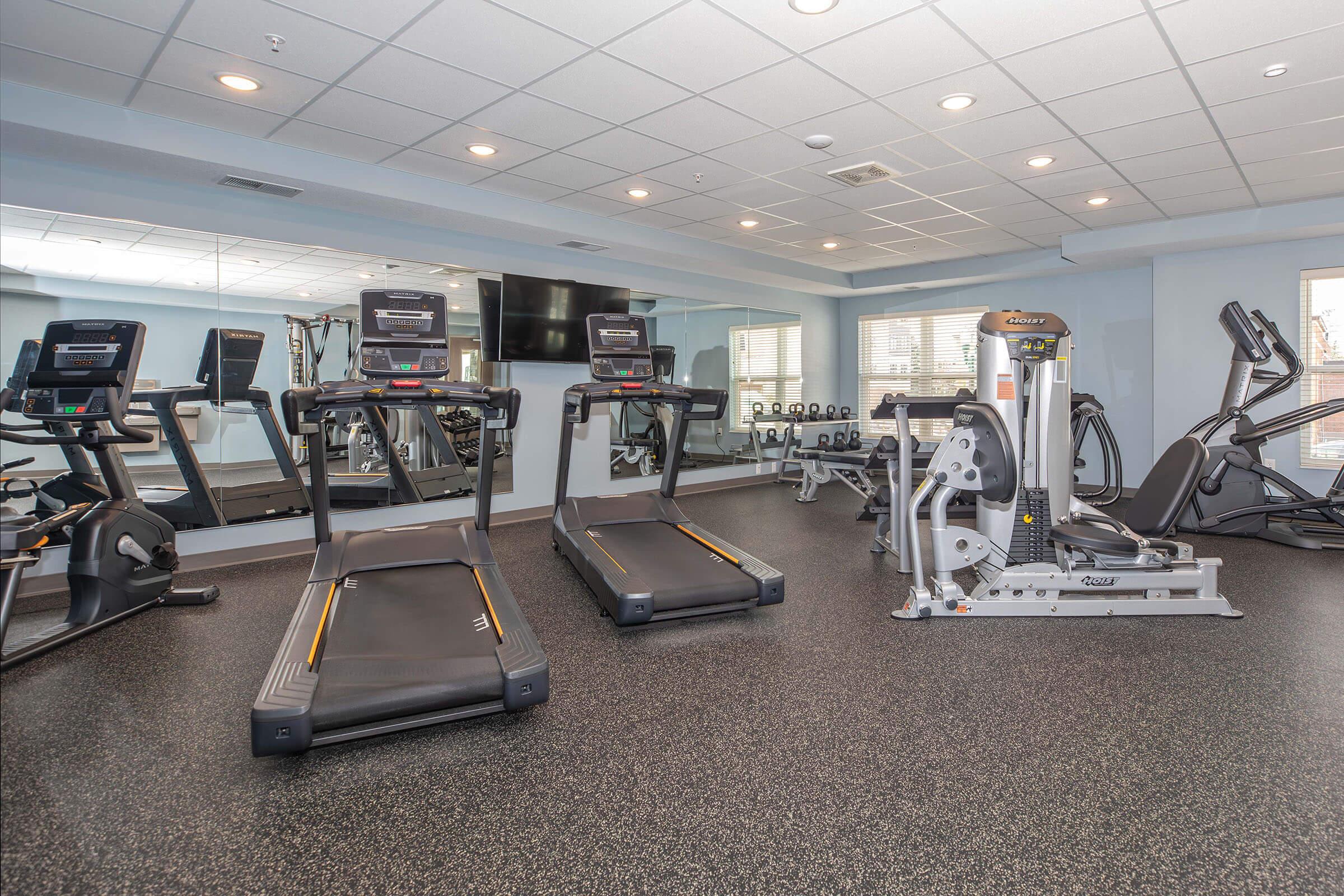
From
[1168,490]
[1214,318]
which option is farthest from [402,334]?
[1214,318]

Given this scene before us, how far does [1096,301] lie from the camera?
24.7ft

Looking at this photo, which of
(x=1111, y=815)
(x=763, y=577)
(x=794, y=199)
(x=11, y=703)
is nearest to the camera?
(x=1111, y=815)

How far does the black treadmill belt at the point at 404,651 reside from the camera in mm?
2184

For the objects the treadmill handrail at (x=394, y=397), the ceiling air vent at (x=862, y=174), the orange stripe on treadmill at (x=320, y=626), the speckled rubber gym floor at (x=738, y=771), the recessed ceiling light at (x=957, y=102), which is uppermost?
the ceiling air vent at (x=862, y=174)

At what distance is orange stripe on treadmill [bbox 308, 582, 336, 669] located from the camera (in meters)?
2.40

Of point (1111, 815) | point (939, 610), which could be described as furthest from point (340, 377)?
point (1111, 815)

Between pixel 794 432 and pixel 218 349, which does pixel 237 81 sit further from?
pixel 794 432

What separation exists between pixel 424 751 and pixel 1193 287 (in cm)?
754

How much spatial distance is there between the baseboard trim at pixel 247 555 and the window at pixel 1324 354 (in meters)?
6.86

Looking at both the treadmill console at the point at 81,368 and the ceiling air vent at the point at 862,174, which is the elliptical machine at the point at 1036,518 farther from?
the treadmill console at the point at 81,368

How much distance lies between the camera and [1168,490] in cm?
363

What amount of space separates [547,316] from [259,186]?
2.36 m

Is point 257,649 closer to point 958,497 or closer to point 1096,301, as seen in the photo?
point 958,497

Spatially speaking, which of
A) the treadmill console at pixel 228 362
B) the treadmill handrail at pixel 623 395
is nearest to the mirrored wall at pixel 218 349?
the treadmill console at pixel 228 362
